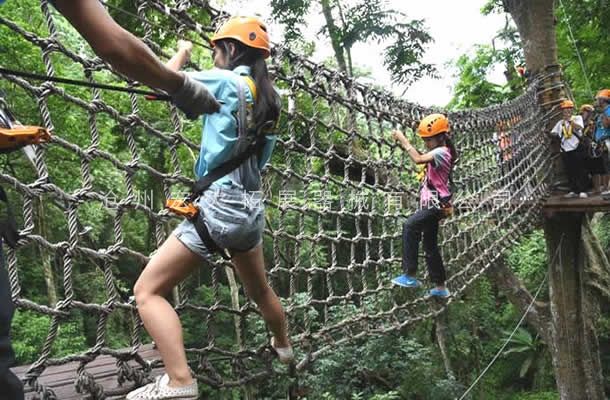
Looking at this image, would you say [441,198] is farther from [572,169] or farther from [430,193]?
[572,169]

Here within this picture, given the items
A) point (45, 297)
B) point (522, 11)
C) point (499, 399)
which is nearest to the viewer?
point (522, 11)

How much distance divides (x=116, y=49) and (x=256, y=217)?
55cm

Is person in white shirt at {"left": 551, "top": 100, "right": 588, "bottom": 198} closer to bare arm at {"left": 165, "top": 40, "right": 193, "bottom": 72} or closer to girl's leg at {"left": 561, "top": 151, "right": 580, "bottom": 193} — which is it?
girl's leg at {"left": 561, "top": 151, "right": 580, "bottom": 193}

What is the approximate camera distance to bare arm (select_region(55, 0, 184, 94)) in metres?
0.61

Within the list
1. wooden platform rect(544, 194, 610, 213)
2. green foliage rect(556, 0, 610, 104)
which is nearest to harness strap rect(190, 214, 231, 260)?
wooden platform rect(544, 194, 610, 213)

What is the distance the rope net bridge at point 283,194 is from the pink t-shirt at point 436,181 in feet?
0.75

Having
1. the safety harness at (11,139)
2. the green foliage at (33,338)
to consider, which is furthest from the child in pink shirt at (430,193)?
the green foliage at (33,338)

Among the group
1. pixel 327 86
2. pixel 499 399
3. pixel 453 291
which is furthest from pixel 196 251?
pixel 499 399

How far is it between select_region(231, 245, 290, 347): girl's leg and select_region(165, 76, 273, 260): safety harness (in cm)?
11

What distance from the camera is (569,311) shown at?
3.70 metres

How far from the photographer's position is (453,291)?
2.59 metres

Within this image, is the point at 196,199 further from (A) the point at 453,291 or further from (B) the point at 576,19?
(B) the point at 576,19

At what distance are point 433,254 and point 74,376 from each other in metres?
1.52

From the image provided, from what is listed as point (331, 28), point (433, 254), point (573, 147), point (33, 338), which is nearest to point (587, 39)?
point (573, 147)
